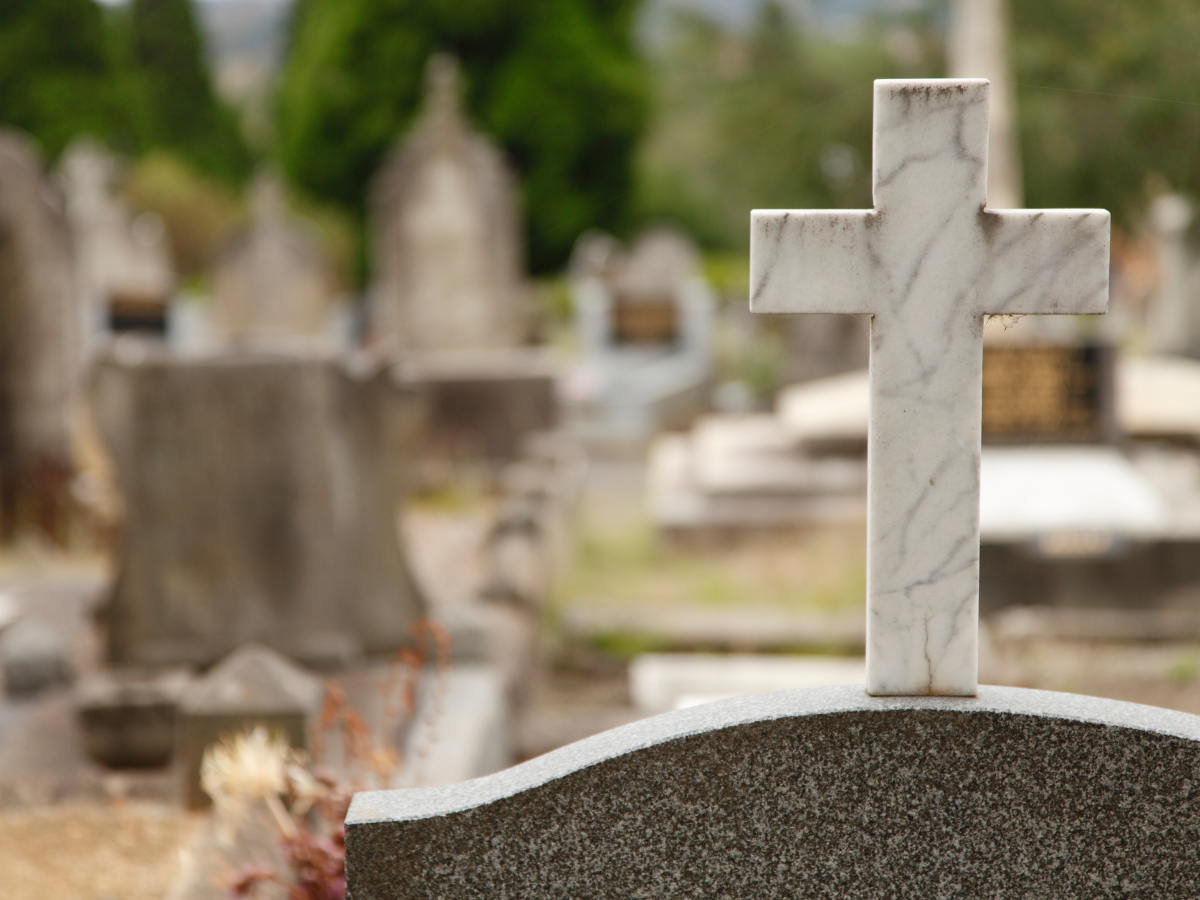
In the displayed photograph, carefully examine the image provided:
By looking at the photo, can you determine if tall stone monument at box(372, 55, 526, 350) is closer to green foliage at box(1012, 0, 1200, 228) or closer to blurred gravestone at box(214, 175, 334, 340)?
blurred gravestone at box(214, 175, 334, 340)

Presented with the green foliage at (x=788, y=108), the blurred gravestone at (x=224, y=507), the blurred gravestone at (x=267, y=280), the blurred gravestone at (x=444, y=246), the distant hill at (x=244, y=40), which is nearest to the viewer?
the blurred gravestone at (x=224, y=507)

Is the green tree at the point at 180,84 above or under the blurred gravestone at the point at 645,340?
above

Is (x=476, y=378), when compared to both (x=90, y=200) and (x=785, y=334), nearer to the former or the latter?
(x=785, y=334)

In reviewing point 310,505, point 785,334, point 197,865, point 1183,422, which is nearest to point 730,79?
point 785,334

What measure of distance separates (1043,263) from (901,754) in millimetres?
678

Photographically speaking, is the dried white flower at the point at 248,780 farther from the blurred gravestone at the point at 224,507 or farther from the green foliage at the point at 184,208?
the green foliage at the point at 184,208

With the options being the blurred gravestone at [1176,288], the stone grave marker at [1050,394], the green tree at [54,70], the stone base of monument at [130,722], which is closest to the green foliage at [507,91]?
the green tree at [54,70]

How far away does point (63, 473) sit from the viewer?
7875 millimetres

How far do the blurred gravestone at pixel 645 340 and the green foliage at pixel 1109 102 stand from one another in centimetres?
406

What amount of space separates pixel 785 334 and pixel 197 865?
1321 cm

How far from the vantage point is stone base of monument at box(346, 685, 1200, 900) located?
65.8 inches

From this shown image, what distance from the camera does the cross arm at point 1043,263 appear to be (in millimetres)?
1729

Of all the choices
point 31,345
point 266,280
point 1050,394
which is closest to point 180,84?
point 266,280

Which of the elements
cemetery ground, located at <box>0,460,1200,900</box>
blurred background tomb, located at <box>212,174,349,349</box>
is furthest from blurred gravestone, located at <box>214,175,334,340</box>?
cemetery ground, located at <box>0,460,1200,900</box>
